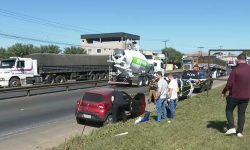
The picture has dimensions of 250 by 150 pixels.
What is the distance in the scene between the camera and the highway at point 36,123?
12016 millimetres

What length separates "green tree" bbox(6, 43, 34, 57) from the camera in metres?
87.8

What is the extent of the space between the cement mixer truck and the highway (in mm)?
12399

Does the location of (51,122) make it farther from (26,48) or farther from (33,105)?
(26,48)

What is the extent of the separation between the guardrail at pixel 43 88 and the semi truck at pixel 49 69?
338cm

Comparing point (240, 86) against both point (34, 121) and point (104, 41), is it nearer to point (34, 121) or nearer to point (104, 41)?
point (34, 121)

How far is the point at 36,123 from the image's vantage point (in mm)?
15719

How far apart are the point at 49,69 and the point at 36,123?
2411cm

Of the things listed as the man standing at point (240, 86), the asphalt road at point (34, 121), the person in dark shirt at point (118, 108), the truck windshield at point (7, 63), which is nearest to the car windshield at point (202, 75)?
the asphalt road at point (34, 121)

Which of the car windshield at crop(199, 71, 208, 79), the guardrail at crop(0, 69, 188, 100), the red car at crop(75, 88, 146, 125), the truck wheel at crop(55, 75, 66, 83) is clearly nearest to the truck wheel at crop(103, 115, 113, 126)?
the red car at crop(75, 88, 146, 125)

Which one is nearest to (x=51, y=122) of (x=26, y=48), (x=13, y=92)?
(x=13, y=92)

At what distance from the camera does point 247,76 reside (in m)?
8.59

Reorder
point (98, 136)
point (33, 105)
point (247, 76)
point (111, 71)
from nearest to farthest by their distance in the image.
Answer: point (247, 76), point (98, 136), point (33, 105), point (111, 71)

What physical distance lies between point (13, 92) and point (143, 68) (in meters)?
13.2

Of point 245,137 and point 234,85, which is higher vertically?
point 234,85
